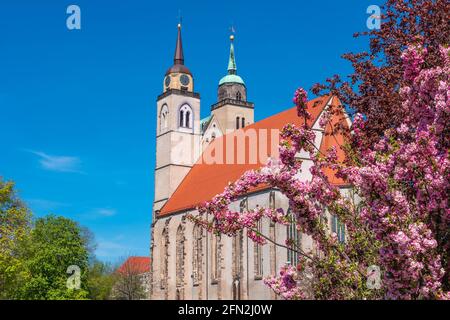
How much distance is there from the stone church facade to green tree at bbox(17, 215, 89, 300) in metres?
7.39

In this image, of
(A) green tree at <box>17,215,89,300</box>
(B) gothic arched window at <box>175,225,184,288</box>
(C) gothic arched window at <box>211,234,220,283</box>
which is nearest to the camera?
(C) gothic arched window at <box>211,234,220,283</box>

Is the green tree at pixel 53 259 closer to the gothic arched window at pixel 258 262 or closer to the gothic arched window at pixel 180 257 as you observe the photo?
the gothic arched window at pixel 180 257

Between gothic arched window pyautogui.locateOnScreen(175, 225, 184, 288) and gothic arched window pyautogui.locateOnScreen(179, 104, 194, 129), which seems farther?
gothic arched window pyautogui.locateOnScreen(179, 104, 194, 129)

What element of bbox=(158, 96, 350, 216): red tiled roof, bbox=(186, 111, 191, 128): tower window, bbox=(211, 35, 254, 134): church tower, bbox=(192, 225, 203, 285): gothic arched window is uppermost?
bbox=(211, 35, 254, 134): church tower

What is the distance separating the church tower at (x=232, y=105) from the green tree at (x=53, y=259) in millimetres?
18019

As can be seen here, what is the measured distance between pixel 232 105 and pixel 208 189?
Answer: 615 inches

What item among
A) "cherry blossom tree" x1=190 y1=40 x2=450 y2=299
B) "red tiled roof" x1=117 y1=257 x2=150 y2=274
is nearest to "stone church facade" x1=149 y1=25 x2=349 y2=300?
"red tiled roof" x1=117 y1=257 x2=150 y2=274

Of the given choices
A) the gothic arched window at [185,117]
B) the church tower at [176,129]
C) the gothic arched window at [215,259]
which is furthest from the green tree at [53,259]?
the gothic arched window at [185,117]

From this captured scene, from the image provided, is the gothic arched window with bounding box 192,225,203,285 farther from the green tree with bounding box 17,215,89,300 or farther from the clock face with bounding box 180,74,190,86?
the clock face with bounding box 180,74,190,86

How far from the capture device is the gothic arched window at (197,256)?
171 ft

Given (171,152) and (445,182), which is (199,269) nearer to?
(171,152)

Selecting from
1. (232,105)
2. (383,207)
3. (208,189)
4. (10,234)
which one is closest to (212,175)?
(208,189)

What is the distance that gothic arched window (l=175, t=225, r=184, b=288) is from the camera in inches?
2162

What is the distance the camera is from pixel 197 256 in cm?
5291
